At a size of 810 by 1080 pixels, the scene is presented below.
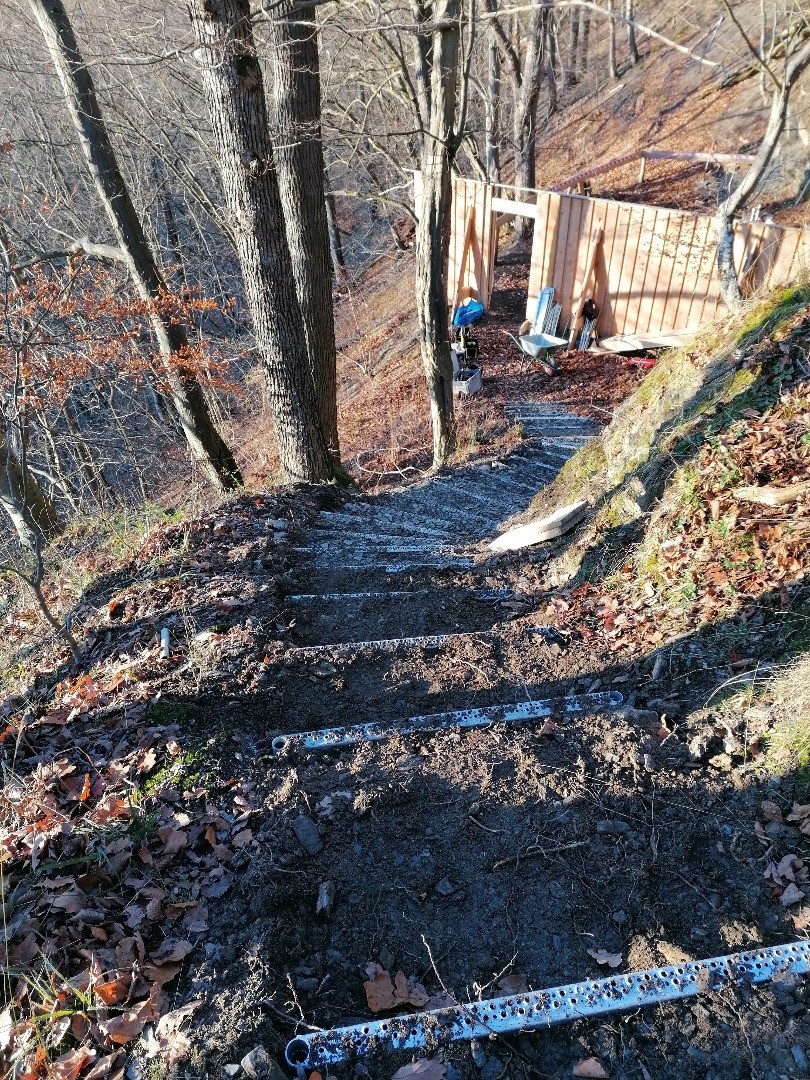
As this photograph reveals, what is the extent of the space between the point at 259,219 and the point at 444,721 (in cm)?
501

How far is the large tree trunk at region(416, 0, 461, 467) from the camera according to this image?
6974 mm

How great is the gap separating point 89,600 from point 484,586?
3.36m

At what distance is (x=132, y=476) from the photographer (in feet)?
66.2

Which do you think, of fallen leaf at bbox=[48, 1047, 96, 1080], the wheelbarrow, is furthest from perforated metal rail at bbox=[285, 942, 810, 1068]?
the wheelbarrow

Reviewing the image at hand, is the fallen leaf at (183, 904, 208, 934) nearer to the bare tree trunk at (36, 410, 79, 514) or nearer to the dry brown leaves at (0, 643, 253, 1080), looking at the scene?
the dry brown leaves at (0, 643, 253, 1080)

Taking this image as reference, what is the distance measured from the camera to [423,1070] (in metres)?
1.97

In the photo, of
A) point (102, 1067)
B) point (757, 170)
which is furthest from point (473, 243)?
point (102, 1067)

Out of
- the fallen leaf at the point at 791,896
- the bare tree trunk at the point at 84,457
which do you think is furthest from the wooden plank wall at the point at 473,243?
the fallen leaf at the point at 791,896

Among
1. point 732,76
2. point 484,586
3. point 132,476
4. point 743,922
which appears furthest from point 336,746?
point 732,76

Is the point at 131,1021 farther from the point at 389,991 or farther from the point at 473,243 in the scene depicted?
the point at 473,243

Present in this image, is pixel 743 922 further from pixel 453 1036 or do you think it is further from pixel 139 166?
pixel 139 166

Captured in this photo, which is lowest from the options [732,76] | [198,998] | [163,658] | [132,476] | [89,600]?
[132,476]

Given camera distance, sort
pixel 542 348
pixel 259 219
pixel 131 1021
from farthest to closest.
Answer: pixel 542 348 → pixel 259 219 → pixel 131 1021

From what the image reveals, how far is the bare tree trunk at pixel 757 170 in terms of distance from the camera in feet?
19.2
